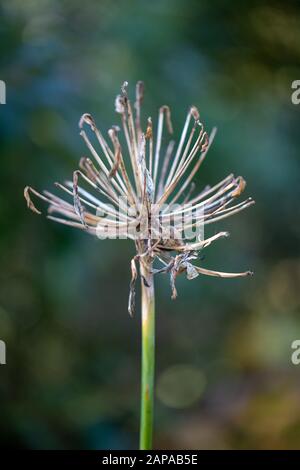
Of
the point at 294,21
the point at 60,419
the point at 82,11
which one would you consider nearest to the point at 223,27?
the point at 294,21

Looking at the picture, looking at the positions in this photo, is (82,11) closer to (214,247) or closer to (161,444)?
(214,247)

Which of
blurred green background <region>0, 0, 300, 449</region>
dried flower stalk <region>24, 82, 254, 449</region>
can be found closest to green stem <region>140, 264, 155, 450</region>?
dried flower stalk <region>24, 82, 254, 449</region>

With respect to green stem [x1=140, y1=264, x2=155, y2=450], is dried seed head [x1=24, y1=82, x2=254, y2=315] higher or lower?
higher

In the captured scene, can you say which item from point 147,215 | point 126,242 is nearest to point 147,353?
point 147,215

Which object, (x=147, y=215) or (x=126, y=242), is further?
(x=126, y=242)

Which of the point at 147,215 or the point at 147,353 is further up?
the point at 147,215

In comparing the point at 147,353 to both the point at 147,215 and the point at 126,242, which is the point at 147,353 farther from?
the point at 126,242

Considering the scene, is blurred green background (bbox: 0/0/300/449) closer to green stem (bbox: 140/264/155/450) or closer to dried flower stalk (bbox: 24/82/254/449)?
dried flower stalk (bbox: 24/82/254/449)
